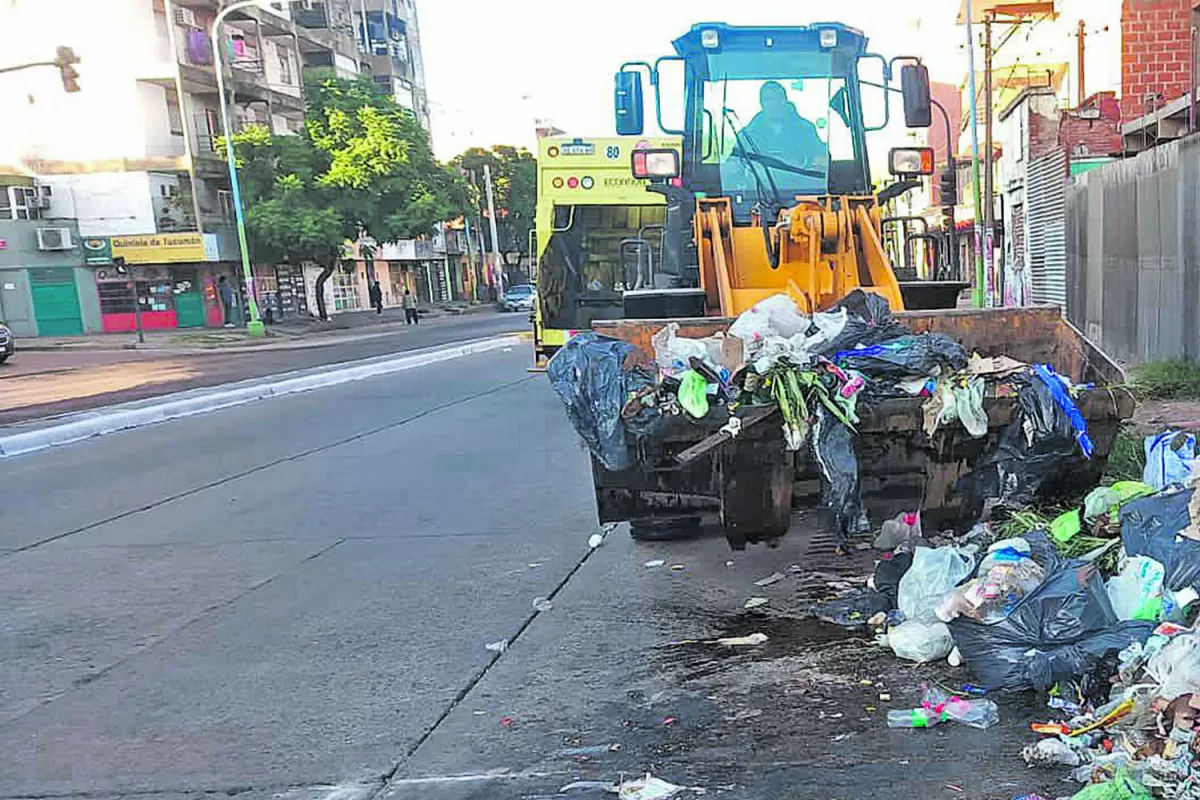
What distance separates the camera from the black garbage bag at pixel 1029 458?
14.4ft

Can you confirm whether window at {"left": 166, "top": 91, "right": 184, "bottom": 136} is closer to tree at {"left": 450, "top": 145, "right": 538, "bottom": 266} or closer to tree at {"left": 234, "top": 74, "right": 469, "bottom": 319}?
tree at {"left": 234, "top": 74, "right": 469, "bottom": 319}

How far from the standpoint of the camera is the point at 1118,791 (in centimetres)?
291

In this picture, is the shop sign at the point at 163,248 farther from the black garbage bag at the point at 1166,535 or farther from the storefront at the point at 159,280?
the black garbage bag at the point at 1166,535

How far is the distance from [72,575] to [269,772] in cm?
338

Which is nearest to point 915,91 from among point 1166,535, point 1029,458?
point 1029,458

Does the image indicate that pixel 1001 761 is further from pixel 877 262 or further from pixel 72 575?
pixel 72 575

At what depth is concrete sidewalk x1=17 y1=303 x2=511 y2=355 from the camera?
2988cm

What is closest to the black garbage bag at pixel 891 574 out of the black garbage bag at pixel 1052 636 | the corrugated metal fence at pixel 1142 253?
the black garbage bag at pixel 1052 636

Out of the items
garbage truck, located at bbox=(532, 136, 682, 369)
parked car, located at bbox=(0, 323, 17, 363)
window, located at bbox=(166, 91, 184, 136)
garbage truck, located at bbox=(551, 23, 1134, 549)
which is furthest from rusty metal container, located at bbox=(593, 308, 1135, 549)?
window, located at bbox=(166, 91, 184, 136)

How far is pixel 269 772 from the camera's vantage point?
3.53 m

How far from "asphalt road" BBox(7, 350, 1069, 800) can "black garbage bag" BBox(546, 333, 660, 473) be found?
0.87 m

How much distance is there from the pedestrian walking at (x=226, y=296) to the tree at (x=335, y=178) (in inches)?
114

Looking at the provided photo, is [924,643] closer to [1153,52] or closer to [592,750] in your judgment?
[592,750]

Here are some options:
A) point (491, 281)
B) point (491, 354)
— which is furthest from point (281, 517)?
point (491, 281)
